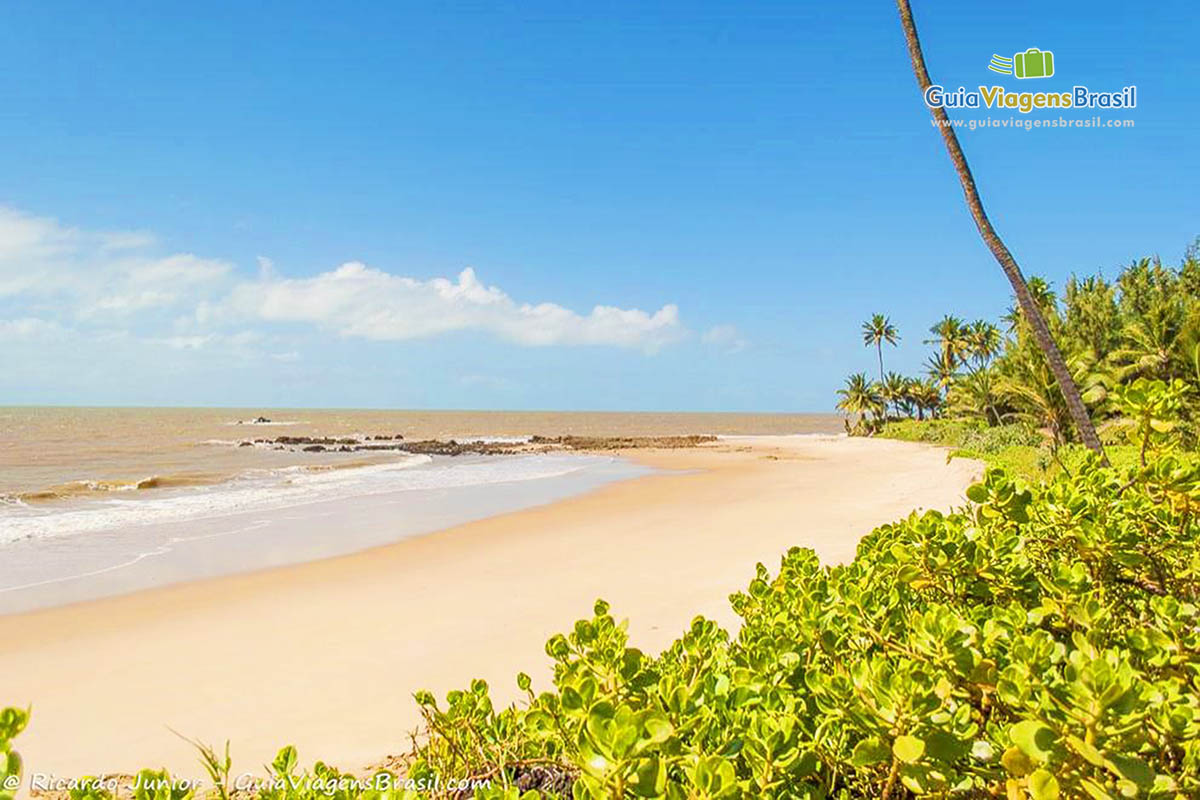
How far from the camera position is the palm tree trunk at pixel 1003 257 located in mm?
5741

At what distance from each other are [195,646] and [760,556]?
309 inches

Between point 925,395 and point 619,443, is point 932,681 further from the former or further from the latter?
point 925,395

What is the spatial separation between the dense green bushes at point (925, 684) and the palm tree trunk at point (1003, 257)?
3912 millimetres

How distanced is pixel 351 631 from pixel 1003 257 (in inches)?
319

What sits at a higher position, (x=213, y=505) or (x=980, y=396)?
(x=980, y=396)

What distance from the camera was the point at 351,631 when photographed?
7.86 metres

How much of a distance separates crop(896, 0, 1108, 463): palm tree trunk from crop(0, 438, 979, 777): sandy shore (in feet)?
12.3

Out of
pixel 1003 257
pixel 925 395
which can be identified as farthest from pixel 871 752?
pixel 925 395

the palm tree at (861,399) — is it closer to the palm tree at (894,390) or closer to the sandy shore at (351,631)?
the palm tree at (894,390)

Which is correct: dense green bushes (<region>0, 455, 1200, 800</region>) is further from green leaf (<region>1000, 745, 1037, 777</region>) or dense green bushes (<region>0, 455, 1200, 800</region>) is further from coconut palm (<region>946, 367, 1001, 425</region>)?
coconut palm (<region>946, 367, 1001, 425</region>)

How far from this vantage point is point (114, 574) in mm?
10773

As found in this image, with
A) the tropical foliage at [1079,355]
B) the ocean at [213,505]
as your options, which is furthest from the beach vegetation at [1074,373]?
the ocean at [213,505]

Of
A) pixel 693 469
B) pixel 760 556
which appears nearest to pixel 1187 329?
pixel 693 469

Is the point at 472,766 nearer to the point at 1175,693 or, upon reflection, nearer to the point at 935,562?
the point at 935,562
